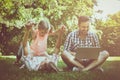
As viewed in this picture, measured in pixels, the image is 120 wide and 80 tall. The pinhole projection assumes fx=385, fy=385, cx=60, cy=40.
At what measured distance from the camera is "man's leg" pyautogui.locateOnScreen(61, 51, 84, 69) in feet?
15.5

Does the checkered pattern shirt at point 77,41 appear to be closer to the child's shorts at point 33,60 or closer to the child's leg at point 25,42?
the child's shorts at point 33,60

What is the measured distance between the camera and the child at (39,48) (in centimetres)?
470

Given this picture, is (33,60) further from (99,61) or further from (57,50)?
(99,61)

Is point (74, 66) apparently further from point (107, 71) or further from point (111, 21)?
point (111, 21)

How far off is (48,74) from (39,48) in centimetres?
36

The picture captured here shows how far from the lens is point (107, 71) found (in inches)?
187

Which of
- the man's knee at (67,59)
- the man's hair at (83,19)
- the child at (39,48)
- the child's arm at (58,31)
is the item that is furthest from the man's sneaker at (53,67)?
the man's hair at (83,19)

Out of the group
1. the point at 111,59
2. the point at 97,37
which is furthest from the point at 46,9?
the point at 111,59

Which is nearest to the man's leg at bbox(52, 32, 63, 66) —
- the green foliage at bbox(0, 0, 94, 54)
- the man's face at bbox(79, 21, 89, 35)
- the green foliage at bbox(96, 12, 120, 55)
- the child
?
the child

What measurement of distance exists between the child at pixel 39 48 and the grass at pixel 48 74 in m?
0.11

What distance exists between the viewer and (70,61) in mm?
4738

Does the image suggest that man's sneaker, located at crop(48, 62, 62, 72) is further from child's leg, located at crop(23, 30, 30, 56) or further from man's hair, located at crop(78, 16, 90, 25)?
man's hair, located at crop(78, 16, 90, 25)

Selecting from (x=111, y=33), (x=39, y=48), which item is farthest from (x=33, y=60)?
(x=111, y=33)

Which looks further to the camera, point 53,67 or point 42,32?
point 42,32
